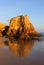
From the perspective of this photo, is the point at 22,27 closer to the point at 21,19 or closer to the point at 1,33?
the point at 21,19

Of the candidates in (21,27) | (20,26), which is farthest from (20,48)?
(20,26)

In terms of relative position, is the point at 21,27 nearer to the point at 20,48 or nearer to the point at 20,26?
the point at 20,26

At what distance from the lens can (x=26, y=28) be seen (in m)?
46.3

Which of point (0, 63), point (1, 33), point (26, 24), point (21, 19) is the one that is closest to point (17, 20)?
point (21, 19)

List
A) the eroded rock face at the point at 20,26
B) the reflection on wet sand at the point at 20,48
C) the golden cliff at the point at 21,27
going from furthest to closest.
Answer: the eroded rock face at the point at 20,26 < the golden cliff at the point at 21,27 < the reflection on wet sand at the point at 20,48

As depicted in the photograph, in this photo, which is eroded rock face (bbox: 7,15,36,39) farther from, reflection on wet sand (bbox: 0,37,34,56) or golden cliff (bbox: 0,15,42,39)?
reflection on wet sand (bbox: 0,37,34,56)

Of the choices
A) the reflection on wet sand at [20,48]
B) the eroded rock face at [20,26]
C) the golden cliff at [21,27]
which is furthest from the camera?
the eroded rock face at [20,26]

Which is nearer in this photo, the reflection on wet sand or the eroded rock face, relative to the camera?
the reflection on wet sand

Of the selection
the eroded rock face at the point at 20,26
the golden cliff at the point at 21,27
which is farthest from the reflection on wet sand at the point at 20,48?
the eroded rock face at the point at 20,26

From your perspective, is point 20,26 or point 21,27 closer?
point 21,27

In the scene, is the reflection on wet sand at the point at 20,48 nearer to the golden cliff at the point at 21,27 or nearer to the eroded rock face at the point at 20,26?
the golden cliff at the point at 21,27

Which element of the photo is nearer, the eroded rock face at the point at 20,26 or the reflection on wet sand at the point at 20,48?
the reflection on wet sand at the point at 20,48

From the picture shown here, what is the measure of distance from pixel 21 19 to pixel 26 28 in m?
6.68

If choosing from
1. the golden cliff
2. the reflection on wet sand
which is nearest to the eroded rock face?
the golden cliff
